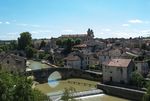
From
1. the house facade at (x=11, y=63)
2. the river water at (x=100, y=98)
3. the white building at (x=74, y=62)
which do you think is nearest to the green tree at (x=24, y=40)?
the white building at (x=74, y=62)

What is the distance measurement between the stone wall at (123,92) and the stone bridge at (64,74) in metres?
7.51

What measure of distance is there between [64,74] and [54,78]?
2.16 m

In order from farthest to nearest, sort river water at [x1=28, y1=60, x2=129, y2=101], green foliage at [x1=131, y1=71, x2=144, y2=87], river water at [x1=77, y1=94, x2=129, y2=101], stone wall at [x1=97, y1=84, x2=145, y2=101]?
1. green foliage at [x1=131, y1=71, x2=144, y2=87]
2. river water at [x1=28, y1=60, x2=129, y2=101]
3. river water at [x1=77, y1=94, x2=129, y2=101]
4. stone wall at [x1=97, y1=84, x2=145, y2=101]

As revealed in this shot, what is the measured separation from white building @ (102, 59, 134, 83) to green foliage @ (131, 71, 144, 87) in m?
1.30

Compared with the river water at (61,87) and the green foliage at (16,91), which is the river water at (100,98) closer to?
the river water at (61,87)

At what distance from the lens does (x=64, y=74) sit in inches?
1962

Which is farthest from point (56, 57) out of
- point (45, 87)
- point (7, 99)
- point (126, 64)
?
point (7, 99)

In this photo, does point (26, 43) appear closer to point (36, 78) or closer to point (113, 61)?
point (36, 78)

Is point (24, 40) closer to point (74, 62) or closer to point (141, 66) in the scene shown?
point (74, 62)

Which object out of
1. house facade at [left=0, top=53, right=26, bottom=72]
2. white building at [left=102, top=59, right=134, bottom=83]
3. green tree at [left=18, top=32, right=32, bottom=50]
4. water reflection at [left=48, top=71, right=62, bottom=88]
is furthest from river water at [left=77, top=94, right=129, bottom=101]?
green tree at [left=18, top=32, right=32, bottom=50]

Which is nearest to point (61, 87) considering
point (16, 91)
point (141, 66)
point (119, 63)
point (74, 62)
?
point (119, 63)

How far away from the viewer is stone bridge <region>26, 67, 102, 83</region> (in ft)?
151

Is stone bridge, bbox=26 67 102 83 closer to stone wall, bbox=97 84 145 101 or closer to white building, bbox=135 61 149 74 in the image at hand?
white building, bbox=135 61 149 74

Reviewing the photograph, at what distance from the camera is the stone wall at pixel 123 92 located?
3312 centimetres
